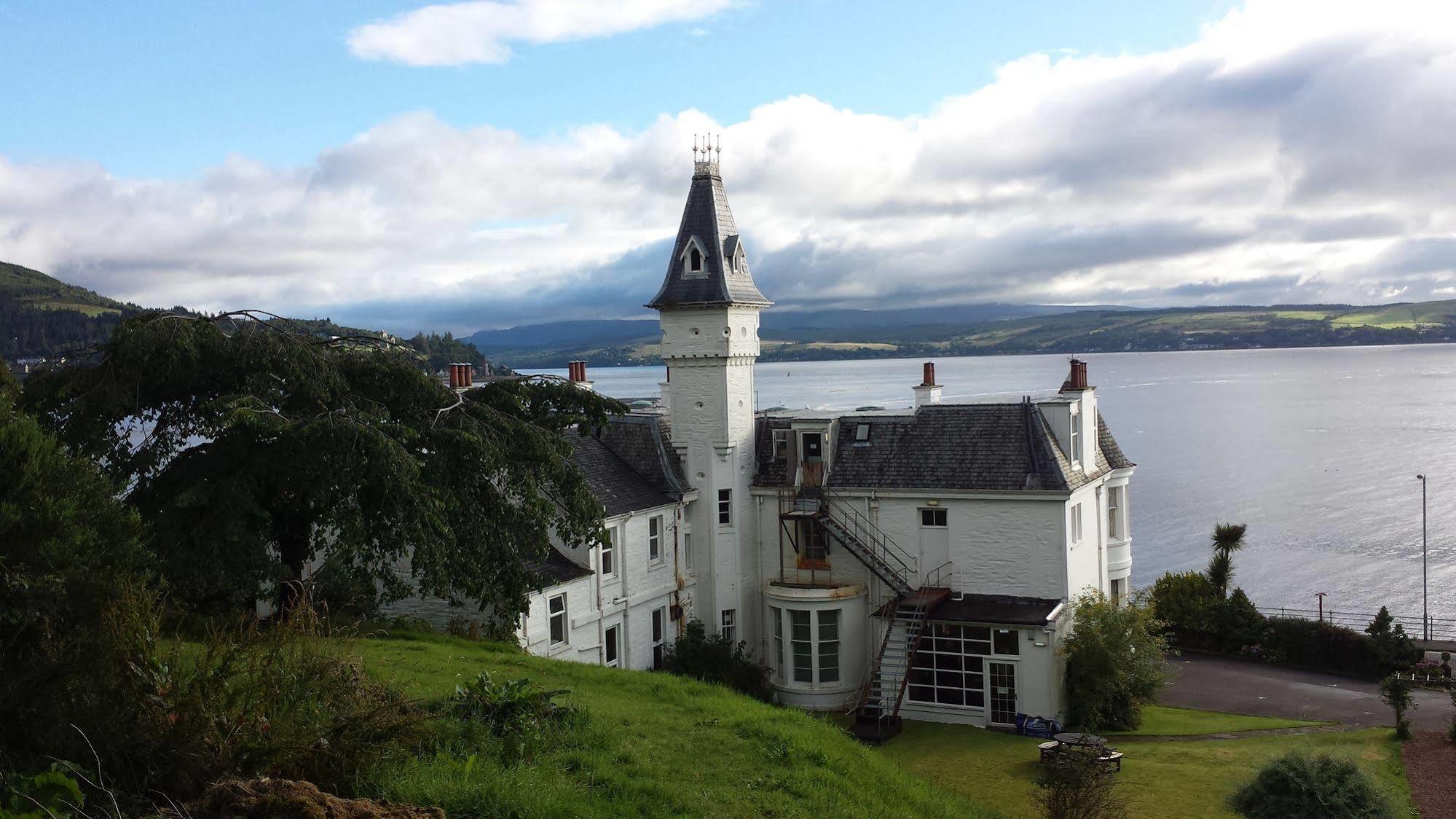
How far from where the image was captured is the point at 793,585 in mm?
36031

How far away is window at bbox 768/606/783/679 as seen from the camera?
36094 mm

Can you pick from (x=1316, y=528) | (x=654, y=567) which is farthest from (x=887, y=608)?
(x=1316, y=528)

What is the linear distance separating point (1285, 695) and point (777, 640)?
1762cm

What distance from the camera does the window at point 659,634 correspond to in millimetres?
34969

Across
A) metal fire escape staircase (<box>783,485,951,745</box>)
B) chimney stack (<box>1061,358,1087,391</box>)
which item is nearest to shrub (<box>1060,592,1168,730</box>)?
metal fire escape staircase (<box>783,485,951,745</box>)

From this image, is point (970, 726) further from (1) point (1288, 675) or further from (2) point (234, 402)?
(2) point (234, 402)

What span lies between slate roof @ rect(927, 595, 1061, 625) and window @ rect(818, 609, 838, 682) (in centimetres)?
337

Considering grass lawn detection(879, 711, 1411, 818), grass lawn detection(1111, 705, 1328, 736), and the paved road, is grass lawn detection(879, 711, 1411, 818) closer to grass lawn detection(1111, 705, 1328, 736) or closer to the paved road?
grass lawn detection(1111, 705, 1328, 736)

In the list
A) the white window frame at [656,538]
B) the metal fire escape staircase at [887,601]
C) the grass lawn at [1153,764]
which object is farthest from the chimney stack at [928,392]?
the grass lawn at [1153,764]

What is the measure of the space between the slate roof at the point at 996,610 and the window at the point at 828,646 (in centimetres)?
337

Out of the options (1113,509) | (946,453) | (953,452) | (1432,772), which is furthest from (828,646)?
(1432,772)

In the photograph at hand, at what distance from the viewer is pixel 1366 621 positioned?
174 ft

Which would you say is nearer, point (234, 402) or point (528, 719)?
point (528, 719)

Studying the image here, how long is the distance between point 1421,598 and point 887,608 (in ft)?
132
